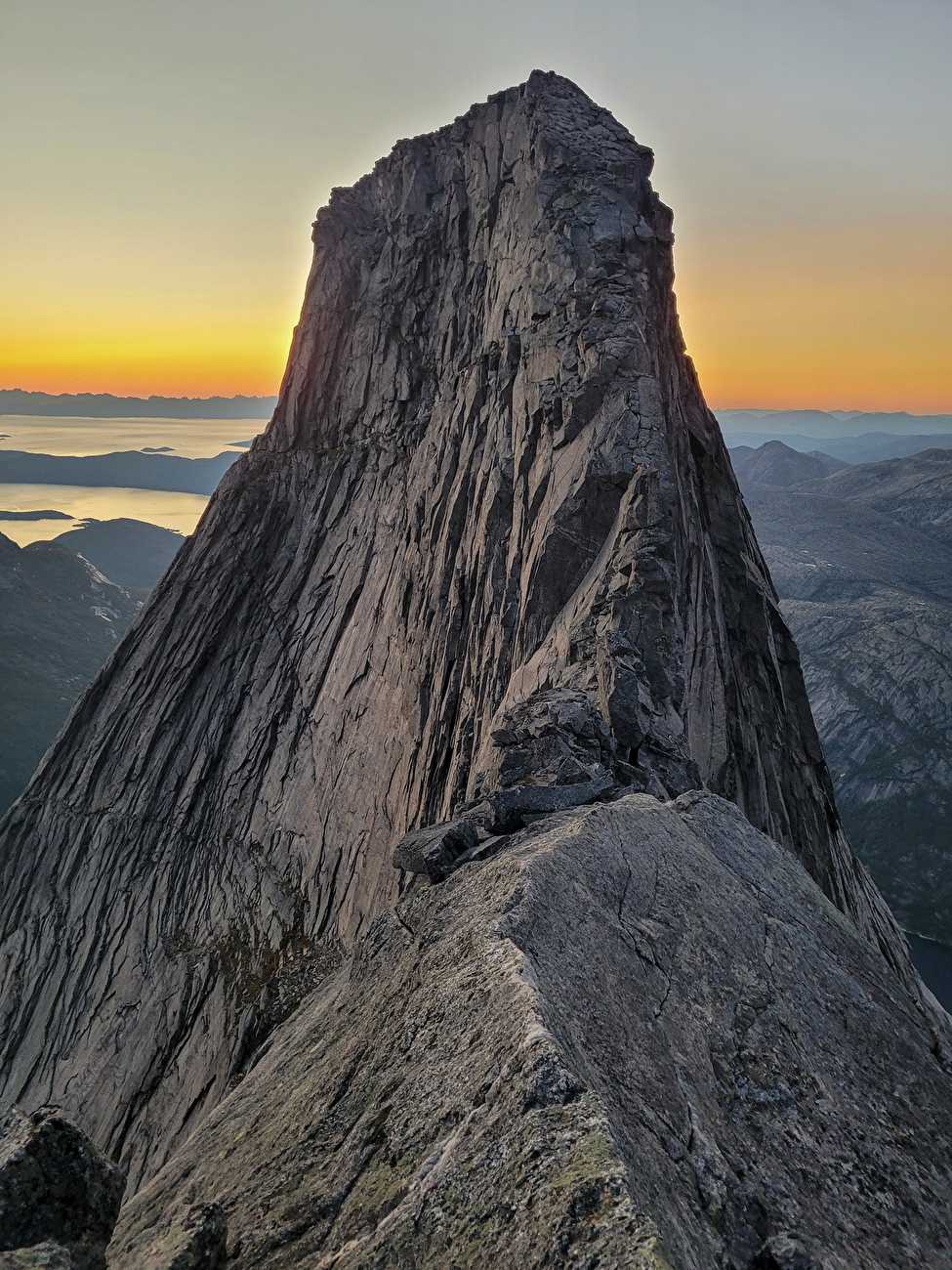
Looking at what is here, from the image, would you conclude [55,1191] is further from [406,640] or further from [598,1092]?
[406,640]

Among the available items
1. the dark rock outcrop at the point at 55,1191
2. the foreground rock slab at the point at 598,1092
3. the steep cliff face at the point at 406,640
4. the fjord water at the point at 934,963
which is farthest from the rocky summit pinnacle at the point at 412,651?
the fjord water at the point at 934,963

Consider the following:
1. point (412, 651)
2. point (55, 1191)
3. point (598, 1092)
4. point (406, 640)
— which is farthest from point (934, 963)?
point (55, 1191)

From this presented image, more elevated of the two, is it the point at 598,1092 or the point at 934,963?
the point at 598,1092

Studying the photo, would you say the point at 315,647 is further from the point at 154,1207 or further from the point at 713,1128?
the point at 713,1128

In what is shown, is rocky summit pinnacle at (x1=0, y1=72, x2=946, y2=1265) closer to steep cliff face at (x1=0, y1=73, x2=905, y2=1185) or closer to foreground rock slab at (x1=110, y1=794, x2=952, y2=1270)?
steep cliff face at (x1=0, y1=73, x2=905, y2=1185)

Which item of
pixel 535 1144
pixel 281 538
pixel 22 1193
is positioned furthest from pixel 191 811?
pixel 535 1144

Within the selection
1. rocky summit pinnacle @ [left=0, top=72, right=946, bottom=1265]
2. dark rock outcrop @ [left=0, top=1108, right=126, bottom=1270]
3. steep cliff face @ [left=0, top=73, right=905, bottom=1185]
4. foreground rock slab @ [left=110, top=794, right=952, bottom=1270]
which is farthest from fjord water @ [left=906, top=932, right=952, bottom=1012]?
dark rock outcrop @ [left=0, top=1108, right=126, bottom=1270]

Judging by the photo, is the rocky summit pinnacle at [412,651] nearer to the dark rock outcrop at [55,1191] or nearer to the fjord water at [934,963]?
the dark rock outcrop at [55,1191]
